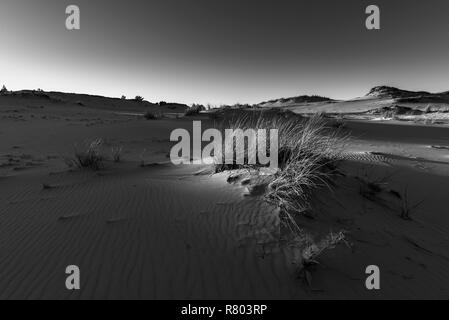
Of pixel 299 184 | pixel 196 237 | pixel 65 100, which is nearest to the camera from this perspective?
pixel 196 237

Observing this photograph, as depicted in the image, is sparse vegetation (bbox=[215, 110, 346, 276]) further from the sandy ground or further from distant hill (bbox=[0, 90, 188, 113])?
distant hill (bbox=[0, 90, 188, 113])

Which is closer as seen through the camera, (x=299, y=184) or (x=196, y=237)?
(x=196, y=237)

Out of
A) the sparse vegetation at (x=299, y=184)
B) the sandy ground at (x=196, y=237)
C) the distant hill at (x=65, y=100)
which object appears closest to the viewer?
the sandy ground at (x=196, y=237)

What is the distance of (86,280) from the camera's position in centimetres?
211

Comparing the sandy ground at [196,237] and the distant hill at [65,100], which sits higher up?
the distant hill at [65,100]

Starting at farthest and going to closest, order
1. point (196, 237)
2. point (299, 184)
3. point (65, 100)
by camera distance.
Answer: point (65, 100)
point (299, 184)
point (196, 237)

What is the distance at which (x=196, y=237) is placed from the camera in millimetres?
2627

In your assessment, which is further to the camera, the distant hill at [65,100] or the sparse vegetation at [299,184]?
A: the distant hill at [65,100]

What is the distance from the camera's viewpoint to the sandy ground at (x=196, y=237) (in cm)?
209

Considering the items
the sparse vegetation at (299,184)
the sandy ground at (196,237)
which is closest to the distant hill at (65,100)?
the sandy ground at (196,237)

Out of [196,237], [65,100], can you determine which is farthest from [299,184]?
[65,100]

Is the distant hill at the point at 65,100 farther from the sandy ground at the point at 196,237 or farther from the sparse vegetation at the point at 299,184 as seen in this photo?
the sparse vegetation at the point at 299,184

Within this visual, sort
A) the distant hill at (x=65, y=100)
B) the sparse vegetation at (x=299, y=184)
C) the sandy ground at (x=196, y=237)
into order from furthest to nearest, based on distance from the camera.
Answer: the distant hill at (x=65, y=100) → the sparse vegetation at (x=299, y=184) → the sandy ground at (x=196, y=237)

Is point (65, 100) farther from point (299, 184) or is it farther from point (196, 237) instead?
point (299, 184)
